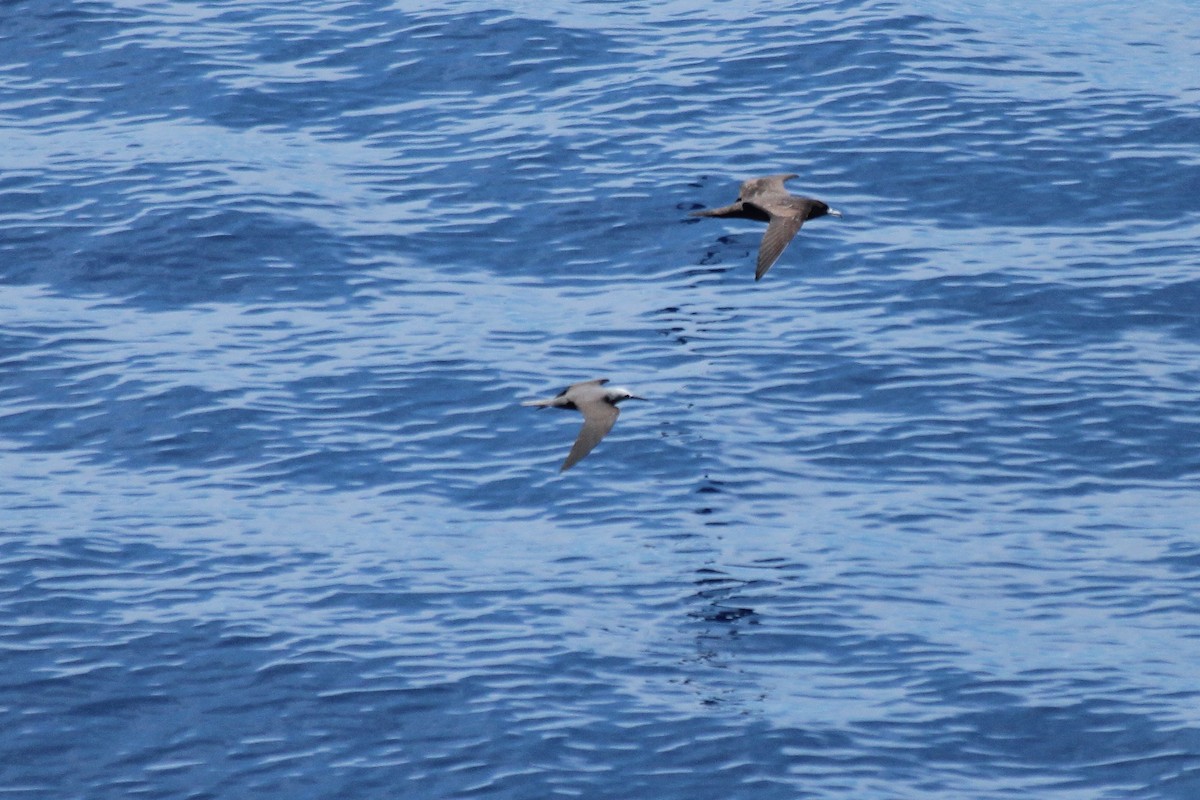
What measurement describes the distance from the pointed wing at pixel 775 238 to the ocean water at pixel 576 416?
1.67 m

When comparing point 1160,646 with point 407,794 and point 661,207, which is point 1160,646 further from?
point 661,207

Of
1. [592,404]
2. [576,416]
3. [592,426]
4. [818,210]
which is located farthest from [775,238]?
[592,426]

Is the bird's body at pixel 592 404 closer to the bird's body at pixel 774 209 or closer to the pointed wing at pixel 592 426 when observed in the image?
the pointed wing at pixel 592 426

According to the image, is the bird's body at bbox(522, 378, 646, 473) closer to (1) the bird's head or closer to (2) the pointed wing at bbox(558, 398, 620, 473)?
(2) the pointed wing at bbox(558, 398, 620, 473)

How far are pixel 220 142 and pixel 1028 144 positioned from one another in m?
10.5

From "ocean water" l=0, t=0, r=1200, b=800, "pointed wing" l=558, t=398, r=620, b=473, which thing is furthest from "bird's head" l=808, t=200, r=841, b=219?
"pointed wing" l=558, t=398, r=620, b=473

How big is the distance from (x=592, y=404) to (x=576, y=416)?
263 cm

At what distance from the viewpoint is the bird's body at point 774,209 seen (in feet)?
61.4

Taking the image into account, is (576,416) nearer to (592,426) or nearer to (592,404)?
(592,404)

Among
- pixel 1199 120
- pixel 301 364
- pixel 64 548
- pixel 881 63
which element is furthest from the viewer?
pixel 881 63

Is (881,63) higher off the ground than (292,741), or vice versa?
(881,63)

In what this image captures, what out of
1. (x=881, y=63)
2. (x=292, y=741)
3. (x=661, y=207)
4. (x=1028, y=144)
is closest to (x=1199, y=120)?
(x=1028, y=144)

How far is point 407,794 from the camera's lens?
1341cm

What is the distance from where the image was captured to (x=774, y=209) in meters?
19.4
